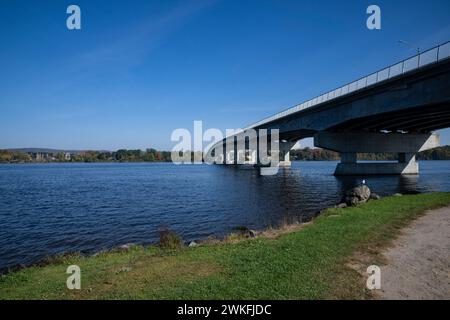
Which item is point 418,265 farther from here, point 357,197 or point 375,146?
point 375,146

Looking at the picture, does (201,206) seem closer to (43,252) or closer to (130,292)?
(43,252)

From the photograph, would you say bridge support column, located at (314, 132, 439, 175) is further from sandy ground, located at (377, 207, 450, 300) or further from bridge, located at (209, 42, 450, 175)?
sandy ground, located at (377, 207, 450, 300)

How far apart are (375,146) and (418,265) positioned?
181ft

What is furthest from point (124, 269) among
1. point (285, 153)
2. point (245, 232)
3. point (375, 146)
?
point (285, 153)

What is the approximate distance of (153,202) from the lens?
109 feet

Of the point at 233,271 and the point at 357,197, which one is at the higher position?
the point at 357,197

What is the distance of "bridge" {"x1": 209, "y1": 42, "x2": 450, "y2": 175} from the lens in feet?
109

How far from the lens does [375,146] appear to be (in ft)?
196

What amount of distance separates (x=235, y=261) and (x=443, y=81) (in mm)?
32092

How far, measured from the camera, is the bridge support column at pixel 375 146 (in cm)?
5820

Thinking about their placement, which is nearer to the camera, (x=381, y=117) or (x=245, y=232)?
(x=245, y=232)

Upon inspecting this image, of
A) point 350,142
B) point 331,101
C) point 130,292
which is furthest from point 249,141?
point 130,292

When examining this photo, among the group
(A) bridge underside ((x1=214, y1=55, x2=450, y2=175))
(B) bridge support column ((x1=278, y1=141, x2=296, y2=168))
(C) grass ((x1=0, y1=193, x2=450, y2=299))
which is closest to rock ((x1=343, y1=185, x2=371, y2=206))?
(C) grass ((x1=0, y1=193, x2=450, y2=299))

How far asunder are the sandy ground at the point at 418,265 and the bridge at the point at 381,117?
2331cm
